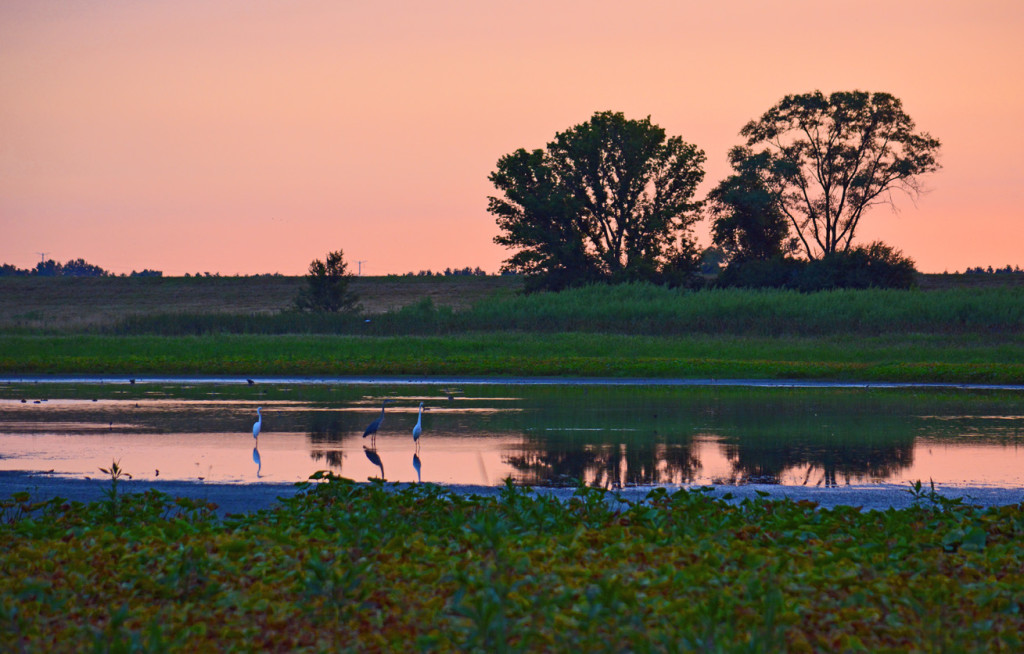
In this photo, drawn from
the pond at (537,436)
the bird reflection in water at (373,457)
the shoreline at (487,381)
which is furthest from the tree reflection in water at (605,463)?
the shoreline at (487,381)

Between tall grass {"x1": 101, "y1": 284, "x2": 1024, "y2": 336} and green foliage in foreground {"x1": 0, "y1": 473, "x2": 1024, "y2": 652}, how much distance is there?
35345 millimetres

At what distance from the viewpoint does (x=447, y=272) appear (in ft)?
421

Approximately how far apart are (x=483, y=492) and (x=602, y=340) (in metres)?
29.2

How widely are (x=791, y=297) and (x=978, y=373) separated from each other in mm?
21972

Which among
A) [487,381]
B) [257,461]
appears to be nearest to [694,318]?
[487,381]

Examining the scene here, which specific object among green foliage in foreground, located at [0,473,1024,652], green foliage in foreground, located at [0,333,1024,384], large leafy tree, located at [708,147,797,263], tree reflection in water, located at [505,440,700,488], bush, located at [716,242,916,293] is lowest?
tree reflection in water, located at [505,440,700,488]

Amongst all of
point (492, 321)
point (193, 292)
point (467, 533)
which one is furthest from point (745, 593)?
point (193, 292)

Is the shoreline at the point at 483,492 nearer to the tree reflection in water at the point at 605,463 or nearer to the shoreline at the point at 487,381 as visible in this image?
the tree reflection in water at the point at 605,463

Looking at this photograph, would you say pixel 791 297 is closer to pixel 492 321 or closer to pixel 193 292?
pixel 492 321

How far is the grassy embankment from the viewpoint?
104 feet

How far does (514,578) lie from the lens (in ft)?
22.4

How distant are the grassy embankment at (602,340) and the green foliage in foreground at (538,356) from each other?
8 centimetres

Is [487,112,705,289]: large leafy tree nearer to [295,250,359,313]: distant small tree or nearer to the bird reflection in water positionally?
[295,250,359,313]: distant small tree

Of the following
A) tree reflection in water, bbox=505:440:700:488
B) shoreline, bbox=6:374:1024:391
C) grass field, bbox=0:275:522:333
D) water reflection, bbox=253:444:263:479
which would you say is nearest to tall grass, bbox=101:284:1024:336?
shoreline, bbox=6:374:1024:391
